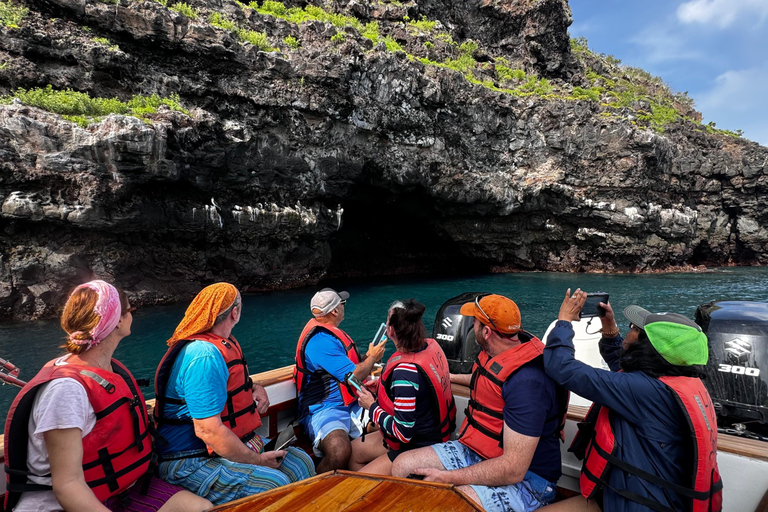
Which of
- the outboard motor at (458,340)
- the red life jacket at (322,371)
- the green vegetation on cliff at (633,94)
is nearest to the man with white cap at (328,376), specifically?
the red life jacket at (322,371)

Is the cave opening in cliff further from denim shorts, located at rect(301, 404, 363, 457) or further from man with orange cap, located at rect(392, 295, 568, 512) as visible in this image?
man with orange cap, located at rect(392, 295, 568, 512)

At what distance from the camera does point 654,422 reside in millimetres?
1655

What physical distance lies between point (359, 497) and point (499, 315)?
3.88 feet

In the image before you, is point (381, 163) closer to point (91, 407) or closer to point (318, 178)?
point (318, 178)

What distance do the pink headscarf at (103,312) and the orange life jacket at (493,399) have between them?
6.45ft

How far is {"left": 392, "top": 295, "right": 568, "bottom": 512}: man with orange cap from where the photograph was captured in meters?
1.89

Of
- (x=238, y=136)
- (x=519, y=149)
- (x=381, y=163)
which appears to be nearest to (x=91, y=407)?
(x=238, y=136)

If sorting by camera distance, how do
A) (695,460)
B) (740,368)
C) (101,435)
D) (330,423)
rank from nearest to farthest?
(695,460) → (101,435) → (330,423) → (740,368)

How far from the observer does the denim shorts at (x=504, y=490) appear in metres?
1.92

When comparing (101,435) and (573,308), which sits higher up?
(573,308)

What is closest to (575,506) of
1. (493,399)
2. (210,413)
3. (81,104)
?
(493,399)

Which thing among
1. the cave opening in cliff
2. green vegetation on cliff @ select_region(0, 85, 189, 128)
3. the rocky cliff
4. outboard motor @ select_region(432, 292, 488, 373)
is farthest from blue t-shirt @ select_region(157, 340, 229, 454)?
the cave opening in cliff

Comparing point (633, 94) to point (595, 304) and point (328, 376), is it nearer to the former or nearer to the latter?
point (595, 304)

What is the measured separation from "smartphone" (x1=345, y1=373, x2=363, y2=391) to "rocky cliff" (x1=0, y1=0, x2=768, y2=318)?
41.1 ft
